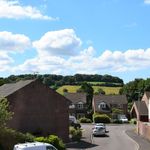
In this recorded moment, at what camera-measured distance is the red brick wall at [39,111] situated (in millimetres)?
55219

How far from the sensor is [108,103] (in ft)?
430

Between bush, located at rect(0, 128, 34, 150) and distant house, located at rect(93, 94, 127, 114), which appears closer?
bush, located at rect(0, 128, 34, 150)

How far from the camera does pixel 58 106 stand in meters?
59.3

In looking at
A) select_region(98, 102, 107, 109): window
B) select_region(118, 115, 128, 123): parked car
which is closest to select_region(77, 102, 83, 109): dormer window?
Answer: select_region(98, 102, 107, 109): window

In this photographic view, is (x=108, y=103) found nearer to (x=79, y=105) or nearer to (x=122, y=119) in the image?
(x=79, y=105)

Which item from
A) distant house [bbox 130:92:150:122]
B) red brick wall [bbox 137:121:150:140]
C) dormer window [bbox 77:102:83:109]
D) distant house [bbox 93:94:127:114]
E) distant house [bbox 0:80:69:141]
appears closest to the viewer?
distant house [bbox 0:80:69:141]

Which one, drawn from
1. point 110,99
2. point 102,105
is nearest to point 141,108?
point 102,105

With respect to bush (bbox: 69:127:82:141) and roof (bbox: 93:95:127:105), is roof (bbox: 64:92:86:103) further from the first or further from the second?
bush (bbox: 69:127:82:141)

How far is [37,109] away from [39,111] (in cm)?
41

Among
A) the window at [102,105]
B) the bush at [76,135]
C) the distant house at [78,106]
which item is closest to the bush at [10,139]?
the bush at [76,135]

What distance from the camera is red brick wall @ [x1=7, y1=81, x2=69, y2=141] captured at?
5522 cm

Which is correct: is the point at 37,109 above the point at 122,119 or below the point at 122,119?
above

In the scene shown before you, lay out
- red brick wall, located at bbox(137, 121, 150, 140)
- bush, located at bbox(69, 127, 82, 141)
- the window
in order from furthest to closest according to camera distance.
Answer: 1. the window
2. red brick wall, located at bbox(137, 121, 150, 140)
3. bush, located at bbox(69, 127, 82, 141)

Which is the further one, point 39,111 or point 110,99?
point 110,99
